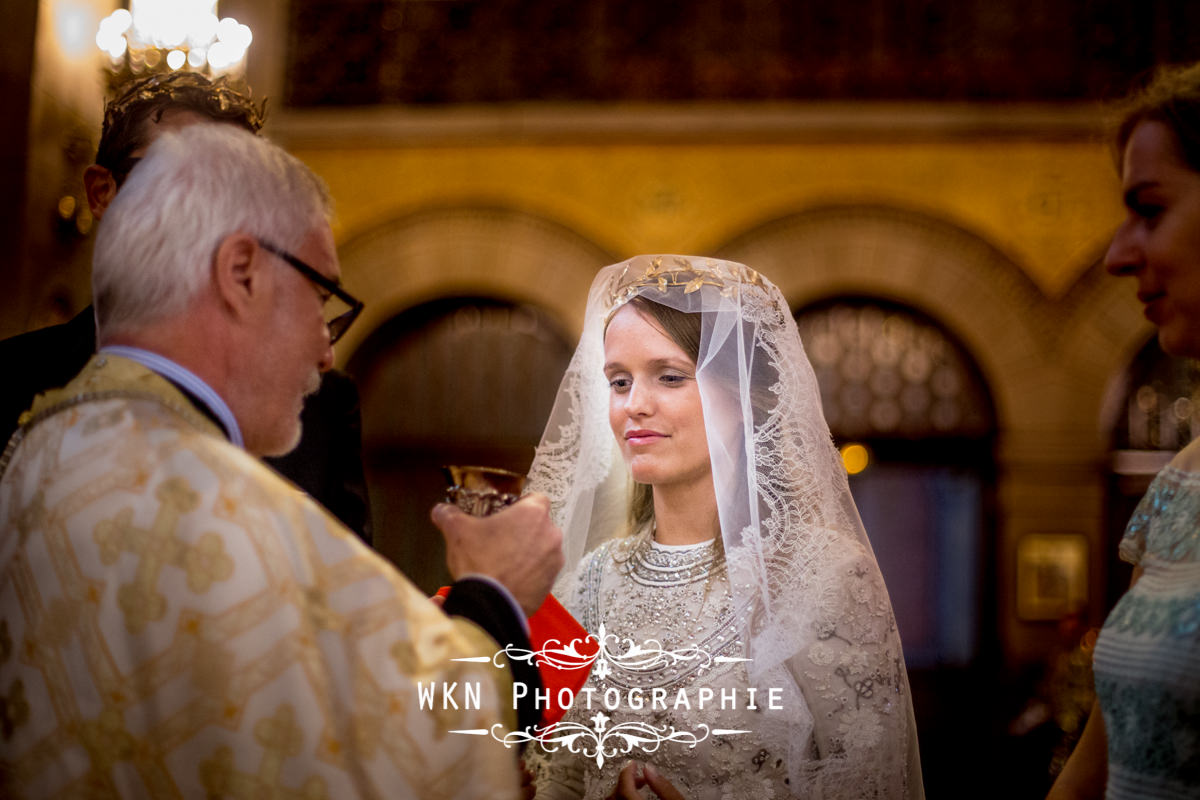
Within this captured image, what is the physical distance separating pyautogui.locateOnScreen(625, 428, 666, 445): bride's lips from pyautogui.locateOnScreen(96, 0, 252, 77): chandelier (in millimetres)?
3214

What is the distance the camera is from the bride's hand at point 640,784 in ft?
6.18

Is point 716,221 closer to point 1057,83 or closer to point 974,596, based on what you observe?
point 1057,83

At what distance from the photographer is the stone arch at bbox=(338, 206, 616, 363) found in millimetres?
7949

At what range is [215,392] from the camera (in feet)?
4.64

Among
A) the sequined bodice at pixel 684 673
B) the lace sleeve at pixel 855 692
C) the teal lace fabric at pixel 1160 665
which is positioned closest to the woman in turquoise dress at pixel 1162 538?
the teal lace fabric at pixel 1160 665

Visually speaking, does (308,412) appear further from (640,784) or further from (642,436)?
(640,784)

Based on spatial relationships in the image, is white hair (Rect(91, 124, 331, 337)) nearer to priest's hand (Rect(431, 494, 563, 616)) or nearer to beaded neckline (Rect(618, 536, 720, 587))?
priest's hand (Rect(431, 494, 563, 616))

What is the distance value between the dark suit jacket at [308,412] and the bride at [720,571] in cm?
46

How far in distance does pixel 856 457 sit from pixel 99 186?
6777mm

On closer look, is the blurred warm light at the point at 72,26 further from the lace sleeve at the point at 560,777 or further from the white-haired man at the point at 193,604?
the lace sleeve at the point at 560,777

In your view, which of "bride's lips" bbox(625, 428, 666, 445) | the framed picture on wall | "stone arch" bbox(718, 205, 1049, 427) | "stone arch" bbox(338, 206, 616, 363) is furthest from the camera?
"stone arch" bbox(338, 206, 616, 363)

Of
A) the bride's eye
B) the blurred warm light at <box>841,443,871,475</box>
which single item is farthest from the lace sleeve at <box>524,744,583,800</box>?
the blurred warm light at <box>841,443,871,475</box>

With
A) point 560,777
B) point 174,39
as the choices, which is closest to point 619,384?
point 560,777

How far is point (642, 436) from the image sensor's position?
2221mm
